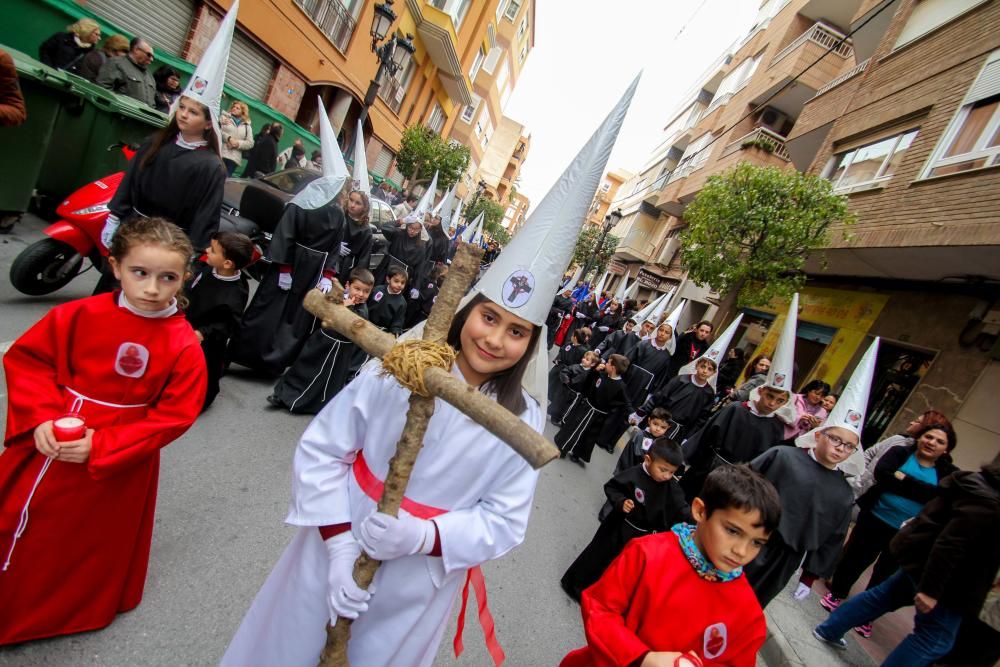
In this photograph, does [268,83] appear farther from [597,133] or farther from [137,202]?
[597,133]

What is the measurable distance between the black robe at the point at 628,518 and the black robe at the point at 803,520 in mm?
782

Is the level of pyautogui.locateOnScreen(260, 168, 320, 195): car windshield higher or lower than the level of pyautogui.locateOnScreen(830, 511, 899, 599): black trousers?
higher

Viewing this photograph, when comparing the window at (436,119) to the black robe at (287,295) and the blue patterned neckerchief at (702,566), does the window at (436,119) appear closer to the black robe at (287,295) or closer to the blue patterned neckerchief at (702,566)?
the black robe at (287,295)

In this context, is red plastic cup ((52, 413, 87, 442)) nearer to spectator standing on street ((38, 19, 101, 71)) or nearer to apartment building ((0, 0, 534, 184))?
spectator standing on street ((38, 19, 101, 71))

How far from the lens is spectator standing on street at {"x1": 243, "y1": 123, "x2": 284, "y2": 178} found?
10.2 m

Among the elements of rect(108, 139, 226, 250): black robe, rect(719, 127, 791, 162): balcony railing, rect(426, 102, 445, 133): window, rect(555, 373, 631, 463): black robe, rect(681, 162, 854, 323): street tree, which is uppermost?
rect(719, 127, 791, 162): balcony railing

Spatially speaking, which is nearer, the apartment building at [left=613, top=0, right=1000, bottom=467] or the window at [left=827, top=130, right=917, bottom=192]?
the apartment building at [left=613, top=0, right=1000, bottom=467]

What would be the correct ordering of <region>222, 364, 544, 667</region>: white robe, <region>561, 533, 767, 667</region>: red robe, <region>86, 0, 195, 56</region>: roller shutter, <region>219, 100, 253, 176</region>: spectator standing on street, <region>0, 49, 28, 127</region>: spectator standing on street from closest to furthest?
<region>222, 364, 544, 667</region>: white robe < <region>561, 533, 767, 667</region>: red robe < <region>0, 49, 28, 127</region>: spectator standing on street < <region>219, 100, 253, 176</region>: spectator standing on street < <region>86, 0, 195, 56</region>: roller shutter

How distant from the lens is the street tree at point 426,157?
20.8 m

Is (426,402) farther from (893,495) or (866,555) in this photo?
(866,555)

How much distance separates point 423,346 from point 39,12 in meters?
11.4

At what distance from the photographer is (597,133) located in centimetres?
149

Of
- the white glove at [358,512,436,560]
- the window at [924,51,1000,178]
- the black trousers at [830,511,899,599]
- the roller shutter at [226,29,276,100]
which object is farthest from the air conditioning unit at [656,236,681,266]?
the white glove at [358,512,436,560]

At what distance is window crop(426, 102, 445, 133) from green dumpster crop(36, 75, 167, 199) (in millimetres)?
22711
